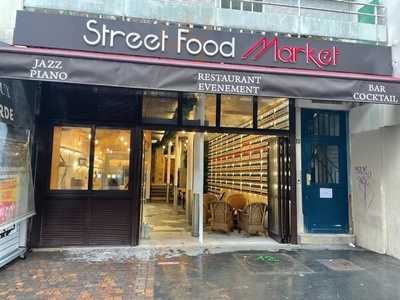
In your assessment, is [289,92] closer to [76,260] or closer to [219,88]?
[219,88]

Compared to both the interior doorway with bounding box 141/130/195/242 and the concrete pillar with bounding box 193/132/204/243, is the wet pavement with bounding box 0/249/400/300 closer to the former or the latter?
the concrete pillar with bounding box 193/132/204/243

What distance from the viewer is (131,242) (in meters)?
Result: 6.12

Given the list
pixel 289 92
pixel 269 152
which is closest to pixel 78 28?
pixel 289 92

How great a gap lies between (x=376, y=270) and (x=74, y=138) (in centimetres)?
540

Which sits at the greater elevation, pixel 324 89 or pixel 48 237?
pixel 324 89

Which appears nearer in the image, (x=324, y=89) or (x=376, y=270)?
(x=324, y=89)

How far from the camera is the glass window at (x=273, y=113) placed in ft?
22.4

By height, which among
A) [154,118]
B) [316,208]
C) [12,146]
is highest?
[154,118]

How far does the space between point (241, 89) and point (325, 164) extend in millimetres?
3389

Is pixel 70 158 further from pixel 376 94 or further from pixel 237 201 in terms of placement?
pixel 376 94

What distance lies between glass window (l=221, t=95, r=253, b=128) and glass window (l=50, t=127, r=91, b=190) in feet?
8.40

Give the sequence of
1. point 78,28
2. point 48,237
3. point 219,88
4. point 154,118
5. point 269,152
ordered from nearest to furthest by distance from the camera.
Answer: point 219,88 → point 78,28 → point 48,237 → point 154,118 → point 269,152

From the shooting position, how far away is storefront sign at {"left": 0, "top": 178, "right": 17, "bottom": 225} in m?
4.71

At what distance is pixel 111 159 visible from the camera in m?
6.23
